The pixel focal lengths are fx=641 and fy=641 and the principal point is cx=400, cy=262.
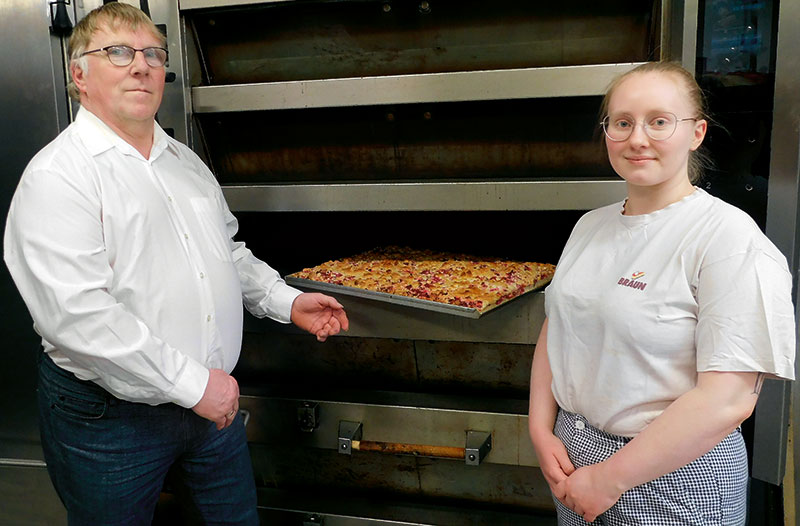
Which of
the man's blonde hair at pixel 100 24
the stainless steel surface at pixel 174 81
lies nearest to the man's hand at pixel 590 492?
the man's blonde hair at pixel 100 24

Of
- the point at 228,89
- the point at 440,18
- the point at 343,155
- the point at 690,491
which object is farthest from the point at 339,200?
the point at 690,491

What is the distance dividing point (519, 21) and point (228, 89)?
88 cm

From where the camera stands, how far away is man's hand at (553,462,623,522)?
3.65 feet

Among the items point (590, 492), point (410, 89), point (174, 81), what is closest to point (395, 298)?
point (410, 89)

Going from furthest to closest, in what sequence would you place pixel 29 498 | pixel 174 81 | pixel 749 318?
pixel 29 498, pixel 174 81, pixel 749 318

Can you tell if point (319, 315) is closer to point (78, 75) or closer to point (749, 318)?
point (78, 75)

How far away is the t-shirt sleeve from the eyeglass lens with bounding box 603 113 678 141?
9.1 inches

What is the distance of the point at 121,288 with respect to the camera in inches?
52.9

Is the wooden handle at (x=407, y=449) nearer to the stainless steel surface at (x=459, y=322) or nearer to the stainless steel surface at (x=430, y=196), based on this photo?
the stainless steel surface at (x=459, y=322)

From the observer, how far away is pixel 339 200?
74.6 inches

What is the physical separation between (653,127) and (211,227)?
103 cm

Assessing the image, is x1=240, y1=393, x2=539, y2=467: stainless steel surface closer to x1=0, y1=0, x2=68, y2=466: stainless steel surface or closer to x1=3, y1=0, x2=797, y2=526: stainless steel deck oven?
x1=3, y1=0, x2=797, y2=526: stainless steel deck oven

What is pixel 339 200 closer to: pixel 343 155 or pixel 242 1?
pixel 343 155

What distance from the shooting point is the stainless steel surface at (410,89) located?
168cm
